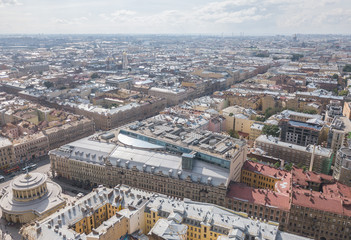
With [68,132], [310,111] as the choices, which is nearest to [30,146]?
[68,132]

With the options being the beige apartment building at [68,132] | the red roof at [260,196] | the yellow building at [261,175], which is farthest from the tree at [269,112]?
the beige apartment building at [68,132]

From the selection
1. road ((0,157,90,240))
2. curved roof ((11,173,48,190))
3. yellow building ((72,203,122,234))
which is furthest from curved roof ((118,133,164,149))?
yellow building ((72,203,122,234))

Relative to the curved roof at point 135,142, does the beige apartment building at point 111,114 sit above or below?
below

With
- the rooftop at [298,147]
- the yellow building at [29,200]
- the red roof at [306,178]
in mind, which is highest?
the rooftop at [298,147]

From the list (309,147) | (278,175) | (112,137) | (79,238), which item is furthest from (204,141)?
(79,238)

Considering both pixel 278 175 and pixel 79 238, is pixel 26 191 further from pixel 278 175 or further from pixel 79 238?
pixel 278 175

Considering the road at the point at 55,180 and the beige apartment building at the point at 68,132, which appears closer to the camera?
the road at the point at 55,180

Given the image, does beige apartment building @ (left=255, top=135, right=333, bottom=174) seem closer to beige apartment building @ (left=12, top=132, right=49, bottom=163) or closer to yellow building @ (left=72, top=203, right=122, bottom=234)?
yellow building @ (left=72, top=203, right=122, bottom=234)

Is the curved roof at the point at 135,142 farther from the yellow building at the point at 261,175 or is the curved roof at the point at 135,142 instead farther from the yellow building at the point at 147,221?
the yellow building at the point at 261,175
